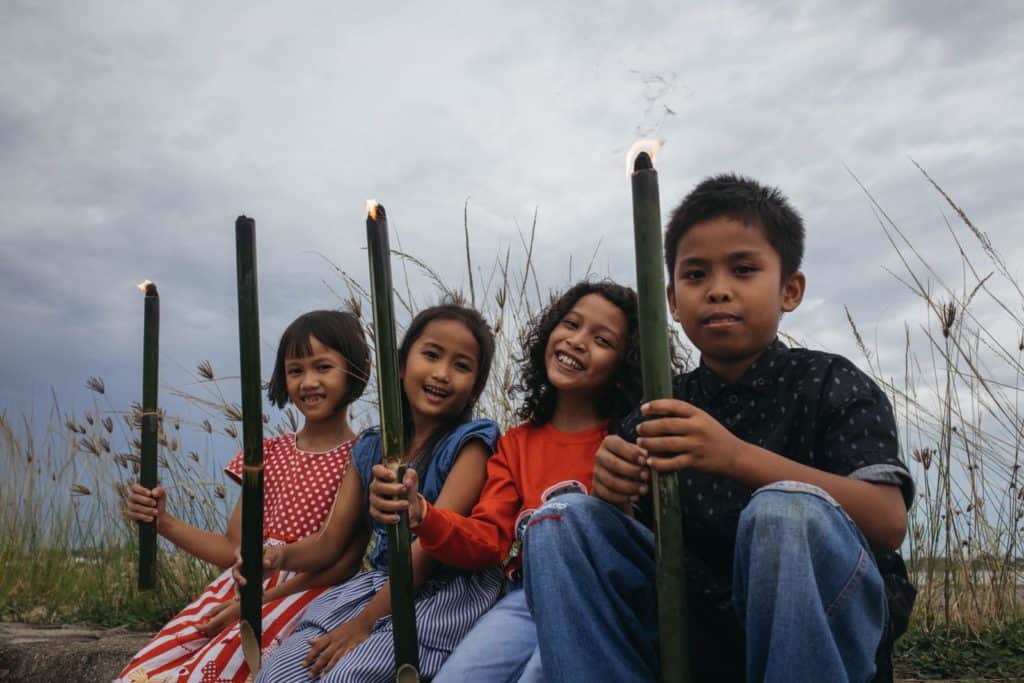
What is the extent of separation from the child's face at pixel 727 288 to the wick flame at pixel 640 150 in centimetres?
51

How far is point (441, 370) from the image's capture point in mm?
2768

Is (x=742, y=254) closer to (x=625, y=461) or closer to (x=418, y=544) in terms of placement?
(x=625, y=461)

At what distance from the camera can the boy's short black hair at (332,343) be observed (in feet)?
10.4

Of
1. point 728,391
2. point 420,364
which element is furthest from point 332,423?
point 728,391

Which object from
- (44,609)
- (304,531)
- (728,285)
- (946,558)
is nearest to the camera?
(728,285)

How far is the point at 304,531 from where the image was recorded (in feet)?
9.97

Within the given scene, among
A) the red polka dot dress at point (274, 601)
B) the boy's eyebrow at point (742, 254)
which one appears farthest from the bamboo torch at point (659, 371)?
the red polka dot dress at point (274, 601)

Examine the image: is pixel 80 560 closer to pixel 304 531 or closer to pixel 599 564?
pixel 304 531

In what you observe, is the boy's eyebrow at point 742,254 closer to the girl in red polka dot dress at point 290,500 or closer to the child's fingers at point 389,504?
the child's fingers at point 389,504

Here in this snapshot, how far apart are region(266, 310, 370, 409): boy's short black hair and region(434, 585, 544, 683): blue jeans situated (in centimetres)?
123

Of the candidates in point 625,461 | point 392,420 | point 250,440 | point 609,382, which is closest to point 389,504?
point 392,420

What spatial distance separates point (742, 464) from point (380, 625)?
4.02 ft

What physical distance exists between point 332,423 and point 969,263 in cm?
288

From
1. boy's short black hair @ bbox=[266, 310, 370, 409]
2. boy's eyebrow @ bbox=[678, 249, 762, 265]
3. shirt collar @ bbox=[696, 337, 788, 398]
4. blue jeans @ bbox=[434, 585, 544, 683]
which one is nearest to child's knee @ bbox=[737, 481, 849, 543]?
shirt collar @ bbox=[696, 337, 788, 398]
